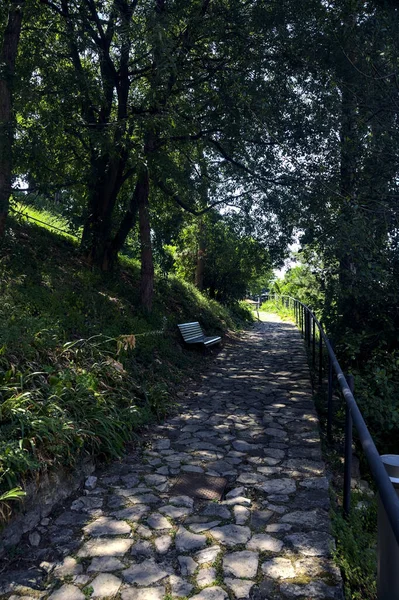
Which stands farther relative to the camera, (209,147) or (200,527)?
(209,147)

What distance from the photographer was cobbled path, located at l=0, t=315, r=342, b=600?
2967 millimetres

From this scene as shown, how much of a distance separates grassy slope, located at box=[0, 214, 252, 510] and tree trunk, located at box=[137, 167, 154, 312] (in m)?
0.28

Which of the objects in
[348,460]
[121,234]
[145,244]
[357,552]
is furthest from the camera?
[121,234]

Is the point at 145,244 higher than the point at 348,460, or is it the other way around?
the point at 145,244

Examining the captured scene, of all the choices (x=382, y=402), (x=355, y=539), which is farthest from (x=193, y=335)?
(x=355, y=539)

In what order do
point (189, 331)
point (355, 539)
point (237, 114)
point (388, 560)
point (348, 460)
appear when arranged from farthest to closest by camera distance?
point (189, 331) < point (237, 114) < point (348, 460) < point (355, 539) < point (388, 560)

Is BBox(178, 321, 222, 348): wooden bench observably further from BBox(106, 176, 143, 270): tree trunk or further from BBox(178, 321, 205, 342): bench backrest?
BBox(106, 176, 143, 270): tree trunk

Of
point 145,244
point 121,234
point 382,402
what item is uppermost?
point 121,234

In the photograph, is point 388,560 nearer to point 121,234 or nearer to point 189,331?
point 189,331

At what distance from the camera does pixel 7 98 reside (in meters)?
7.54

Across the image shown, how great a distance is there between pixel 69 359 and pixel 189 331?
5.30 m

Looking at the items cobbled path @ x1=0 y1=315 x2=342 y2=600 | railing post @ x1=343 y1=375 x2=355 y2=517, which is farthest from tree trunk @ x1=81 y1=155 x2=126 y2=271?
railing post @ x1=343 y1=375 x2=355 y2=517

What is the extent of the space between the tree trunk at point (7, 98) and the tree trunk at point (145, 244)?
121 inches

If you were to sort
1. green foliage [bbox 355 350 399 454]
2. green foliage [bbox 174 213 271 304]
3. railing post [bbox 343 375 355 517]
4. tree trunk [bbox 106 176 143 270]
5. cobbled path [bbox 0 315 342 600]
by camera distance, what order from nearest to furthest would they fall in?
cobbled path [bbox 0 315 342 600] < railing post [bbox 343 375 355 517] < green foliage [bbox 355 350 399 454] < tree trunk [bbox 106 176 143 270] < green foliage [bbox 174 213 271 304]
